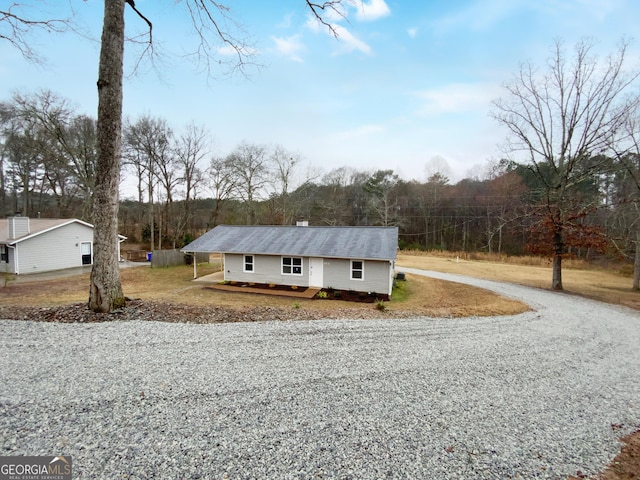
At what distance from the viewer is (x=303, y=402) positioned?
3.47m

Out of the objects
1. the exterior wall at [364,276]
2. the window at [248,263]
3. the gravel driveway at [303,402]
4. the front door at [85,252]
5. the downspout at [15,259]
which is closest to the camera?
the gravel driveway at [303,402]

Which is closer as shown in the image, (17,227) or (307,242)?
(307,242)

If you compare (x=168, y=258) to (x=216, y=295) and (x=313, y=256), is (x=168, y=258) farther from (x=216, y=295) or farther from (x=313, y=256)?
(x=313, y=256)

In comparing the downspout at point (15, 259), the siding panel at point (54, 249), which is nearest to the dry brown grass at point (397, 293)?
the siding panel at point (54, 249)

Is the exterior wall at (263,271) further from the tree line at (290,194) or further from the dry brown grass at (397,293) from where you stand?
the tree line at (290,194)

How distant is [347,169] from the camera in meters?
42.1

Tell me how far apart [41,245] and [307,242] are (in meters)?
17.8

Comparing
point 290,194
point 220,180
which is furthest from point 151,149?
point 290,194

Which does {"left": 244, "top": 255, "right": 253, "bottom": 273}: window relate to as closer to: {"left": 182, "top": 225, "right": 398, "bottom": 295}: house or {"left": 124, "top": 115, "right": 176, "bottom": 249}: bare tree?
{"left": 182, "top": 225, "right": 398, "bottom": 295}: house

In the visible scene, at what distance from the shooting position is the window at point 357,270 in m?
14.4

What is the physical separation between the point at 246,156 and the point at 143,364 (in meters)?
28.8

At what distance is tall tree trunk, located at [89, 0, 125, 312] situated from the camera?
6.20 meters

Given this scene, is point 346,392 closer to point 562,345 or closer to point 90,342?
point 90,342

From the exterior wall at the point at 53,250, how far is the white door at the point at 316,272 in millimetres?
18080
